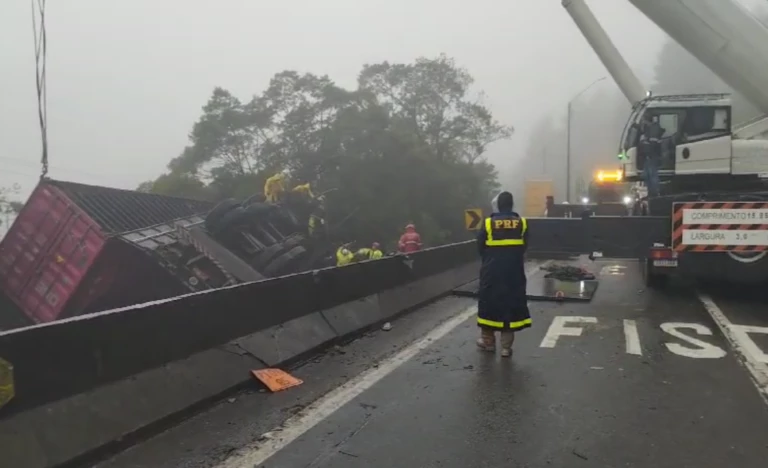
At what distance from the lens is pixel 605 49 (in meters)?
20.8

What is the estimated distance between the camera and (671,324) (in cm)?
882

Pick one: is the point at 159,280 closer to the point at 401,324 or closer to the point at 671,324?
the point at 401,324

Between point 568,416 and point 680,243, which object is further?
point 680,243

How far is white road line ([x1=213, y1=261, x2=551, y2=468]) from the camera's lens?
4141mm

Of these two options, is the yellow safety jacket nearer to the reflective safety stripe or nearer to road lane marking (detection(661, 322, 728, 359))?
road lane marking (detection(661, 322, 728, 359))

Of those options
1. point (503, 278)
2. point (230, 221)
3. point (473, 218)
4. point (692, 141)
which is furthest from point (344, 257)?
point (503, 278)

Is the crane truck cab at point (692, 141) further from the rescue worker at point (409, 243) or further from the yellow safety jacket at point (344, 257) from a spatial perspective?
the yellow safety jacket at point (344, 257)

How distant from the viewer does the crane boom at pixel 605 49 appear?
20562 mm

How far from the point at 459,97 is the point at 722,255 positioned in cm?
5090

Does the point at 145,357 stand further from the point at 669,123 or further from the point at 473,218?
the point at 669,123

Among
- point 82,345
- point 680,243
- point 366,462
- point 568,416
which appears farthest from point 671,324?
Result: point 82,345

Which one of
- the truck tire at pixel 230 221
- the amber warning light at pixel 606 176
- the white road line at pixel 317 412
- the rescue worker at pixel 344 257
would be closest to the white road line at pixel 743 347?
the white road line at pixel 317 412

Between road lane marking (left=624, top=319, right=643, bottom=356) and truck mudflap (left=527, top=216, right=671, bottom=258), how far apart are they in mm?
3652

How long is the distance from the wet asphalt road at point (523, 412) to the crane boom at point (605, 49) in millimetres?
13884
